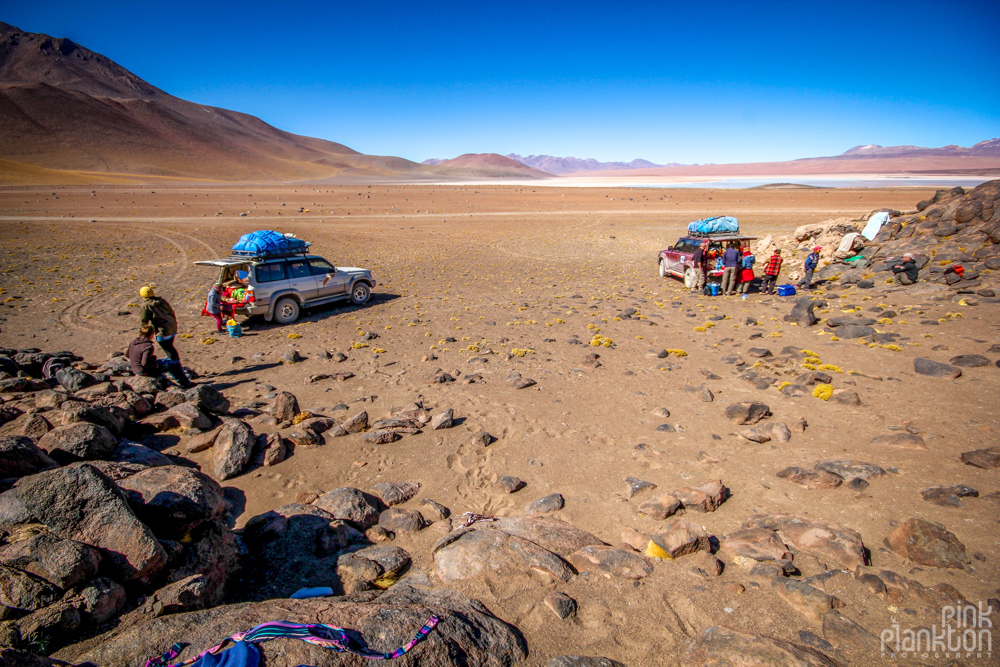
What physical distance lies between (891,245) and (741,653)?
62.0 ft

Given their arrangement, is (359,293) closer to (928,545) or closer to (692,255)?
Answer: (692,255)

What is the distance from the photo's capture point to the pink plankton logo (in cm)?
304

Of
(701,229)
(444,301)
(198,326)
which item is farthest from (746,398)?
(198,326)

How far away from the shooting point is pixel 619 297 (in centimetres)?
1481

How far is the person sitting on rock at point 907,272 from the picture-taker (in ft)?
43.2

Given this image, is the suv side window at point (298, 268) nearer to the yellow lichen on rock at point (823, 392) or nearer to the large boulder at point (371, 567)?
the large boulder at point (371, 567)

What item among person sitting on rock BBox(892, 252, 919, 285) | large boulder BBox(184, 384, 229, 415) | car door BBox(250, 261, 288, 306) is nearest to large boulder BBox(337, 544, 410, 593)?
large boulder BBox(184, 384, 229, 415)

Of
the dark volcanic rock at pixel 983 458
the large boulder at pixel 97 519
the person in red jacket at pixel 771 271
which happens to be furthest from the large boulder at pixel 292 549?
the person in red jacket at pixel 771 271

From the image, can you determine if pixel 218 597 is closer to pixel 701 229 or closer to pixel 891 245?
pixel 701 229

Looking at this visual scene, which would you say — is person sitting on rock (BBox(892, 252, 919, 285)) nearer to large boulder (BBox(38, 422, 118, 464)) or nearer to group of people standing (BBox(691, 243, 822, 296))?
group of people standing (BBox(691, 243, 822, 296))

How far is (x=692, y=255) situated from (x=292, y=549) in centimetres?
1495

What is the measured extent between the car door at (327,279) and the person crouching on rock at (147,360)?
16.9ft

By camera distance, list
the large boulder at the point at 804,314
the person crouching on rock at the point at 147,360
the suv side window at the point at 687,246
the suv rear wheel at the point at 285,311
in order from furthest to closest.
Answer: the suv side window at the point at 687,246, the suv rear wheel at the point at 285,311, the large boulder at the point at 804,314, the person crouching on rock at the point at 147,360

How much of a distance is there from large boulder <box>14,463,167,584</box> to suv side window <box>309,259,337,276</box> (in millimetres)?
10310
